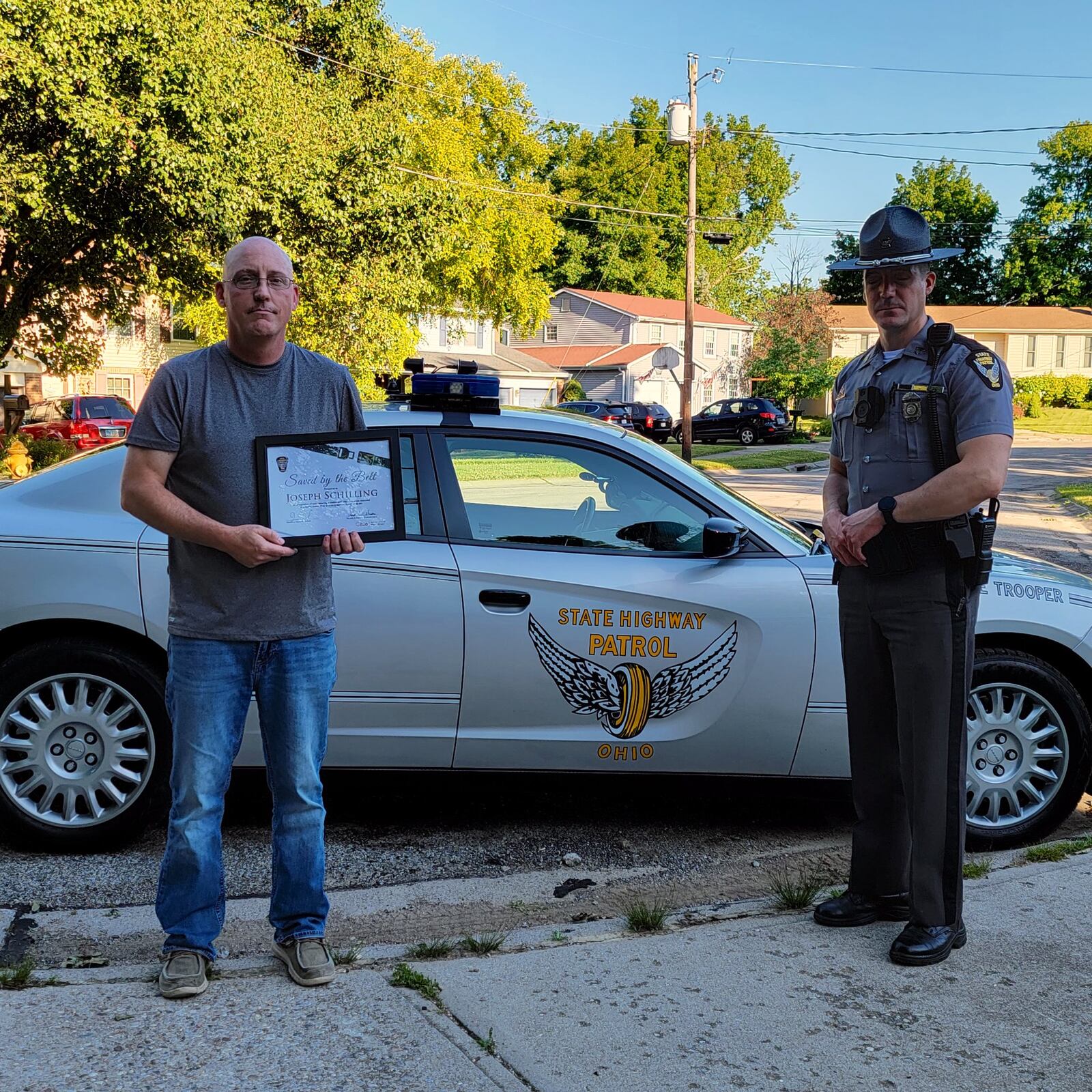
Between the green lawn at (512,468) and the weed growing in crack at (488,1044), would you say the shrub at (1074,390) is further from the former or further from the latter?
the weed growing in crack at (488,1044)

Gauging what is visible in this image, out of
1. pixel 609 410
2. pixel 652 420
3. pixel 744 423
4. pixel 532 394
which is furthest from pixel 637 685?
pixel 532 394

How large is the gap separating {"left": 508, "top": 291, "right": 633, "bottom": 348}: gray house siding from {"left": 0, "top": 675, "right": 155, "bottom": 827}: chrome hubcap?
56.5 m

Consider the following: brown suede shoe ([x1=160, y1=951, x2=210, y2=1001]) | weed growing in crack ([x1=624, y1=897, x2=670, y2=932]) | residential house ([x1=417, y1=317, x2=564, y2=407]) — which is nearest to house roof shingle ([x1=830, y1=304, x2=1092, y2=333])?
residential house ([x1=417, y1=317, x2=564, y2=407])

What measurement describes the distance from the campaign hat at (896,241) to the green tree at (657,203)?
60.4 metres

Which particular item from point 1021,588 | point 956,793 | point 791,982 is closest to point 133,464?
point 791,982

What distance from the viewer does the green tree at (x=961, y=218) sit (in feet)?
250

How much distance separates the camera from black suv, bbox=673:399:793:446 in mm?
42688

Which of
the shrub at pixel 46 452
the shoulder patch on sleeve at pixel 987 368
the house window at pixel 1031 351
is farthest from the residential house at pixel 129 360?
the house window at pixel 1031 351

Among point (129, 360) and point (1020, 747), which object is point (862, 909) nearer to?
point (1020, 747)

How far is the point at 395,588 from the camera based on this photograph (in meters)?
4.18

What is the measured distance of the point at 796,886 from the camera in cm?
390

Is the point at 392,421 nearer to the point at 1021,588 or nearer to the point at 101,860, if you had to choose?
the point at 101,860

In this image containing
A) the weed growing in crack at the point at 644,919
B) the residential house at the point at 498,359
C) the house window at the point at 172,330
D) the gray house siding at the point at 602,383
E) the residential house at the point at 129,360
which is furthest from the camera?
the gray house siding at the point at 602,383

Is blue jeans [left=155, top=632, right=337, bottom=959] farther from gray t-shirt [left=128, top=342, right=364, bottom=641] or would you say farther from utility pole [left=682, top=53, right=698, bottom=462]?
utility pole [left=682, top=53, right=698, bottom=462]
